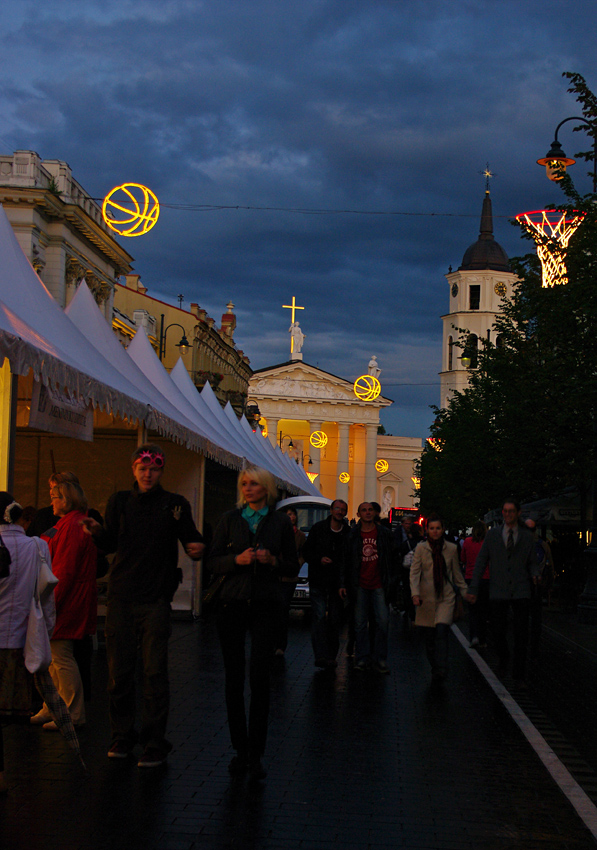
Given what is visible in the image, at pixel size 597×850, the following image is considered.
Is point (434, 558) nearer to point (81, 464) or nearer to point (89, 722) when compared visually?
point (89, 722)

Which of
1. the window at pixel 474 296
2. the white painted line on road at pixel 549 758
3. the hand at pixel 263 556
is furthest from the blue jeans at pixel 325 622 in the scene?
Answer: the window at pixel 474 296

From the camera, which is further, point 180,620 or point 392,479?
point 392,479

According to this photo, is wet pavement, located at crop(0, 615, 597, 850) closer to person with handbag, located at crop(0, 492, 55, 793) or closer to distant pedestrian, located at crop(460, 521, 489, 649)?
person with handbag, located at crop(0, 492, 55, 793)

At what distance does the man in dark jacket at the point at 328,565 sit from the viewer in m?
11.1

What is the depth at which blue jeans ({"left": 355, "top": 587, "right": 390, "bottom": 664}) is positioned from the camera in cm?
1086

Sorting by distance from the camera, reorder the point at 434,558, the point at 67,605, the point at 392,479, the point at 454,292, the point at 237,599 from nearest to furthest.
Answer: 1. the point at 237,599
2. the point at 67,605
3. the point at 434,558
4. the point at 454,292
5. the point at 392,479

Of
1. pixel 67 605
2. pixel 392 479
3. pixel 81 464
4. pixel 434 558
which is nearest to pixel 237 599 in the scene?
pixel 67 605

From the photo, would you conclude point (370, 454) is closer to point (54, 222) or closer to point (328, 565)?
point (54, 222)

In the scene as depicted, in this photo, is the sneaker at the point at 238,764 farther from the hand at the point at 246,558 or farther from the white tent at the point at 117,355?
the white tent at the point at 117,355

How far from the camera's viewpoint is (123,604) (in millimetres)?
6012

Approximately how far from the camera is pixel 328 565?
11258 millimetres

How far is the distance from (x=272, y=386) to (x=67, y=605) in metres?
99.0

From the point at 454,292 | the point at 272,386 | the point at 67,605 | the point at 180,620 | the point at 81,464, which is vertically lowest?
the point at 180,620

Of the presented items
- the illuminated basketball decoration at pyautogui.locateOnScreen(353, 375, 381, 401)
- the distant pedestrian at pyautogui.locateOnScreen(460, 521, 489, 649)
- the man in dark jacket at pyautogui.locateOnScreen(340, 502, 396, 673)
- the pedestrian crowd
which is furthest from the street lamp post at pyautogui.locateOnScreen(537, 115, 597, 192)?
the illuminated basketball decoration at pyautogui.locateOnScreen(353, 375, 381, 401)
